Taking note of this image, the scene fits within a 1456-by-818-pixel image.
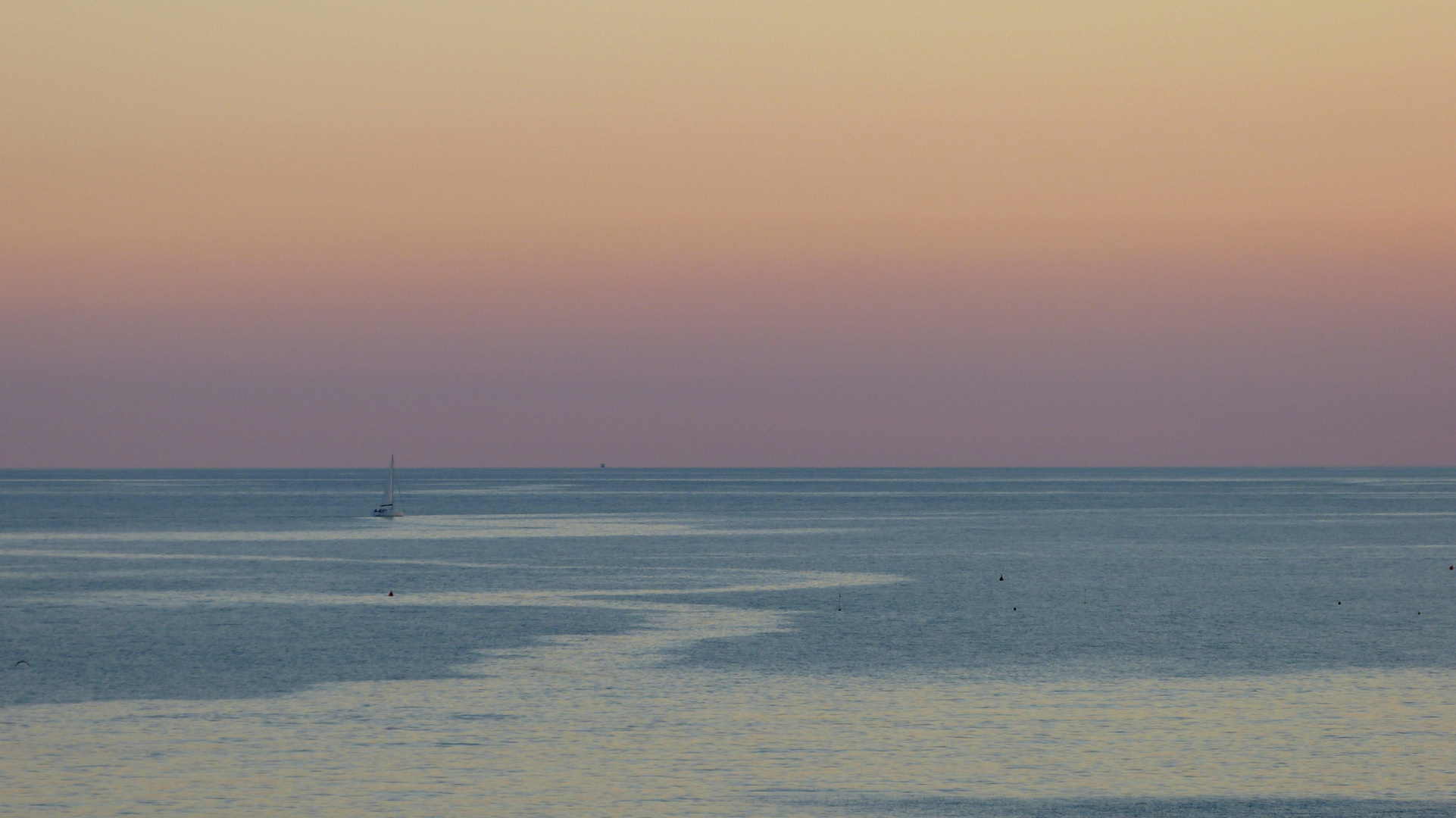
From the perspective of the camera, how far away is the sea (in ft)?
122

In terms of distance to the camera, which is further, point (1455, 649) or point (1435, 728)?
point (1455, 649)

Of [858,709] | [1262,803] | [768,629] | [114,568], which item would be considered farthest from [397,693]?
[114,568]

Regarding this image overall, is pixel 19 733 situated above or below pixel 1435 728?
below

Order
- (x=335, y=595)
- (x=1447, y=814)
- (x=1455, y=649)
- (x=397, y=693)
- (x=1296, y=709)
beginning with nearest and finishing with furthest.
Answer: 1. (x=1447, y=814)
2. (x=1296, y=709)
3. (x=397, y=693)
4. (x=1455, y=649)
5. (x=335, y=595)

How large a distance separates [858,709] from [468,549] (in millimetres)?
89710

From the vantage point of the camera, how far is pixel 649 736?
1725 inches

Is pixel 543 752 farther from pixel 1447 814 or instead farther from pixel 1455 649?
pixel 1455 649

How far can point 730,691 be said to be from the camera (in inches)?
2029

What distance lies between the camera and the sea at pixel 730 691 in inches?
1469

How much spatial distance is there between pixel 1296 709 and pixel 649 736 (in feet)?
66.1

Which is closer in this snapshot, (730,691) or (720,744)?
(720,744)

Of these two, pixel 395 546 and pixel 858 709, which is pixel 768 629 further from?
pixel 395 546

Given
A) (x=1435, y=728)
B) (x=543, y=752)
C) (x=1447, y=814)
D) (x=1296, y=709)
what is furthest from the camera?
(x=1296, y=709)

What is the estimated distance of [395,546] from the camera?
142125 millimetres
